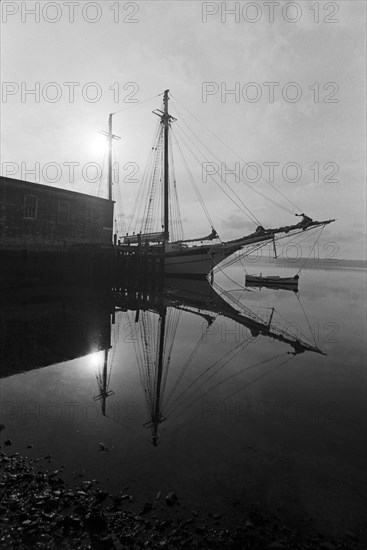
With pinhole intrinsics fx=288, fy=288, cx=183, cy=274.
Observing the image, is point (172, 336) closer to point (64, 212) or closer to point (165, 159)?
point (64, 212)

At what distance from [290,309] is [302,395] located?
13021mm

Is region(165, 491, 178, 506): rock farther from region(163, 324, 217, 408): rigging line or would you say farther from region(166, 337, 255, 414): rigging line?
region(163, 324, 217, 408): rigging line

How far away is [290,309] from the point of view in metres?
18.3

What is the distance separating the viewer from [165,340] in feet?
31.6

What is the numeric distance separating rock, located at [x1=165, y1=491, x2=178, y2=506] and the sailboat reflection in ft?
3.42

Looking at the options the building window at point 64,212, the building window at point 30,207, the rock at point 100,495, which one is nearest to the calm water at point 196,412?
the rock at point 100,495

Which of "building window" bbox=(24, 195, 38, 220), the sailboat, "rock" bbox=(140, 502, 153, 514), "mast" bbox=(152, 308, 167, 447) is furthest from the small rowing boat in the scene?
"rock" bbox=(140, 502, 153, 514)

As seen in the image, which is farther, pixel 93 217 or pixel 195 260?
pixel 195 260

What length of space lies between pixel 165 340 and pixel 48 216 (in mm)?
18961

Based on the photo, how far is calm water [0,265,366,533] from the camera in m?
3.28

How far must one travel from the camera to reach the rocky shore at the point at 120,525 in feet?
8.08

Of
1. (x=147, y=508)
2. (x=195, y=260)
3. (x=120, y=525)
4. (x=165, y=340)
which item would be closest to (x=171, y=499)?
(x=147, y=508)

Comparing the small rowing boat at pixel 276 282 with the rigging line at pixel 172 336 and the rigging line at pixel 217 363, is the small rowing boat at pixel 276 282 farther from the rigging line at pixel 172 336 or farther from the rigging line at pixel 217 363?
the rigging line at pixel 217 363

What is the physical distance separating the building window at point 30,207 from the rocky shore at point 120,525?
23.2 metres
